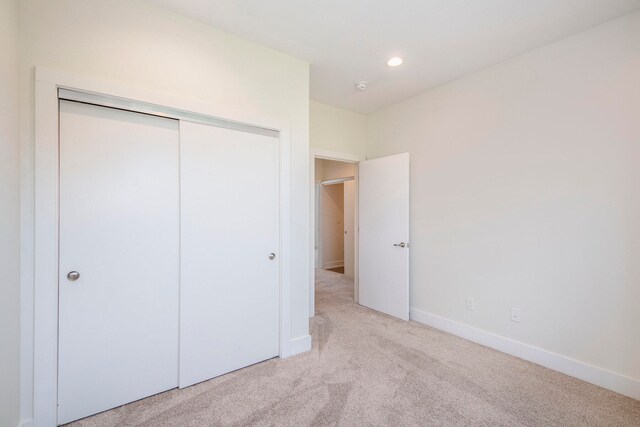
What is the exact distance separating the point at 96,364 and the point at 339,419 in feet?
5.01

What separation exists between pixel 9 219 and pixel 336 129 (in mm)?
3098

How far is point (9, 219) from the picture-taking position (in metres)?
1.37

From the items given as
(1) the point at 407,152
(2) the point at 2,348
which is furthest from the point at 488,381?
(2) the point at 2,348

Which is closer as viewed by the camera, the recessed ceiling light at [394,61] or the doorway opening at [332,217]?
the recessed ceiling light at [394,61]

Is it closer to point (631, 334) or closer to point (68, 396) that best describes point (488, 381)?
point (631, 334)

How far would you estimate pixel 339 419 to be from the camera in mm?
1664

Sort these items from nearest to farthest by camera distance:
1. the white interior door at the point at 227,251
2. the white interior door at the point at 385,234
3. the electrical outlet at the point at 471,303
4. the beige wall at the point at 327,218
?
the white interior door at the point at 227,251, the electrical outlet at the point at 471,303, the white interior door at the point at 385,234, the beige wall at the point at 327,218

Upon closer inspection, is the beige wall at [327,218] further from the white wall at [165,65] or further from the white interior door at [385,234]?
the white wall at [165,65]

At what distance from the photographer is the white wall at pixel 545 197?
1940 millimetres

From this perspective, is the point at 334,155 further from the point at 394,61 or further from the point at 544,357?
the point at 544,357

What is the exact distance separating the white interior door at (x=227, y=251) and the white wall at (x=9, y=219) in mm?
800

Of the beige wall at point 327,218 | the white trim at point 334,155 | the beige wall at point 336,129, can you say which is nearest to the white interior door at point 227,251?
the white trim at point 334,155

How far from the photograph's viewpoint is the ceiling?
1841 millimetres

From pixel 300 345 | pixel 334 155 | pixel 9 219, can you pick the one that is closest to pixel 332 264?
pixel 334 155
